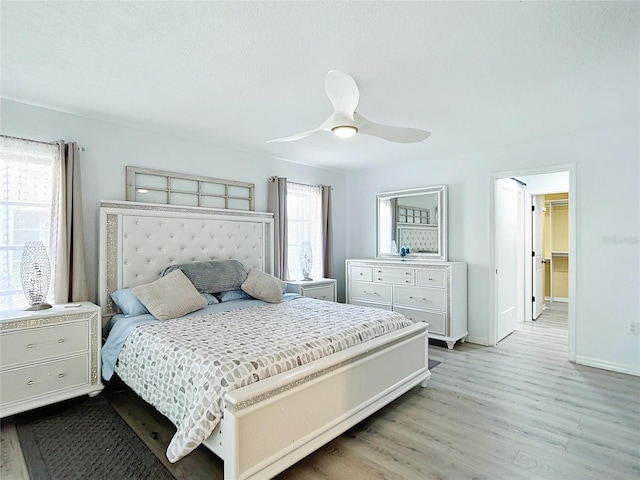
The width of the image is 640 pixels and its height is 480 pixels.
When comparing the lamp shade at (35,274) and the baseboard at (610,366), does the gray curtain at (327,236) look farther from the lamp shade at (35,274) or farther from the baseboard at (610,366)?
the lamp shade at (35,274)

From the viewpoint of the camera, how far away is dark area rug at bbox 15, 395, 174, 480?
1953 millimetres

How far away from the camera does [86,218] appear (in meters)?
3.18

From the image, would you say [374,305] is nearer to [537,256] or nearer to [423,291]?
[423,291]

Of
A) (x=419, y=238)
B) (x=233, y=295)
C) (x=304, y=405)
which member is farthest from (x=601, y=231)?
(x=233, y=295)

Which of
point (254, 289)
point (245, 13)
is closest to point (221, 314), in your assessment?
point (254, 289)

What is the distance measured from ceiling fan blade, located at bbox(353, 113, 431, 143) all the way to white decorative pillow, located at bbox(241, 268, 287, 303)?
1871 millimetres

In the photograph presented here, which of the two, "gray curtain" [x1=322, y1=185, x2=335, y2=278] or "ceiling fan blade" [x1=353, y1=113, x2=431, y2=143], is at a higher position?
"ceiling fan blade" [x1=353, y1=113, x2=431, y2=143]

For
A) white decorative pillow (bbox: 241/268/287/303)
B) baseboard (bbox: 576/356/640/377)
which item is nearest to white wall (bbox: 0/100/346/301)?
white decorative pillow (bbox: 241/268/287/303)

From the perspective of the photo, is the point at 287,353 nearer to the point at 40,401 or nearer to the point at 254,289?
the point at 254,289

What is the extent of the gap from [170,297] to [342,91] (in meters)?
2.17

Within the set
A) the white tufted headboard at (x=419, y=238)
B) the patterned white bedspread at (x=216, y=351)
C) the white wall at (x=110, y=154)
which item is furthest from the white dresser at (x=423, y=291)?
the white wall at (x=110, y=154)

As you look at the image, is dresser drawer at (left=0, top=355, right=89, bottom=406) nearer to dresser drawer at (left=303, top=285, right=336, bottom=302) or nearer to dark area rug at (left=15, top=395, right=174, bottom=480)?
dark area rug at (left=15, top=395, right=174, bottom=480)

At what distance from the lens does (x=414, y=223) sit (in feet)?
16.6

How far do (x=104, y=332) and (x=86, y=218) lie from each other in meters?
1.05
